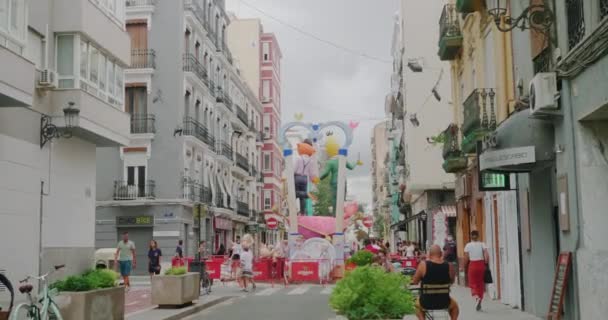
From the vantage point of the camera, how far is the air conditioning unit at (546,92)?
42.1ft

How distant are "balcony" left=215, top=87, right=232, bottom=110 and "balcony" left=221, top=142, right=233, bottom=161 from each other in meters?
2.86

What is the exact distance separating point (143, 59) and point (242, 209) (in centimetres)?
2148

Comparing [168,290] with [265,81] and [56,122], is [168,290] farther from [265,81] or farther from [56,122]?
[265,81]

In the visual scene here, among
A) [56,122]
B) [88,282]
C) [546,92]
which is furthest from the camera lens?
[56,122]

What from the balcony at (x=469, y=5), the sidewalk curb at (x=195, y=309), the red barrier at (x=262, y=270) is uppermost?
the balcony at (x=469, y=5)

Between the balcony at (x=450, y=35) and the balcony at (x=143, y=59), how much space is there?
19.9m

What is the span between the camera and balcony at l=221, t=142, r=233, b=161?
54531 mm

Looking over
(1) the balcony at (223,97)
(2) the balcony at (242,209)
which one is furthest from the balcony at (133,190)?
(2) the balcony at (242,209)

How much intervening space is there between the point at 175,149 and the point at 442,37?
65.7ft

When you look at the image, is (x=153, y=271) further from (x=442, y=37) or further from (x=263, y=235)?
(x=263, y=235)

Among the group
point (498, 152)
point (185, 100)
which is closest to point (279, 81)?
point (185, 100)

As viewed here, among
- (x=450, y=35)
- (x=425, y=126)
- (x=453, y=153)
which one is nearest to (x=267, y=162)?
(x=425, y=126)

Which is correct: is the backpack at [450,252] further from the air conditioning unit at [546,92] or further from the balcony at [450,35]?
the air conditioning unit at [546,92]

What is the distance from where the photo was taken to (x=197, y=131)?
46.4 meters
